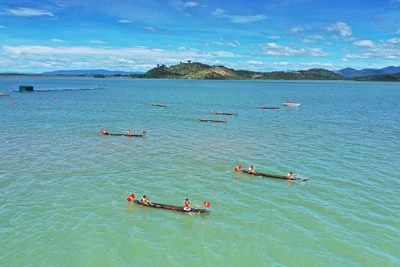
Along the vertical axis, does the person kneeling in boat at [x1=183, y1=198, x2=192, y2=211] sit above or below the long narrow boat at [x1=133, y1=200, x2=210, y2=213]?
above

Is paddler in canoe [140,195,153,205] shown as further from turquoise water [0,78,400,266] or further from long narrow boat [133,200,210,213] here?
turquoise water [0,78,400,266]

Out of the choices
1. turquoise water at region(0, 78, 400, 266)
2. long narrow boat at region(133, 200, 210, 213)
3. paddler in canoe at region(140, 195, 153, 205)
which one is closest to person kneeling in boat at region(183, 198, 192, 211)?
long narrow boat at region(133, 200, 210, 213)

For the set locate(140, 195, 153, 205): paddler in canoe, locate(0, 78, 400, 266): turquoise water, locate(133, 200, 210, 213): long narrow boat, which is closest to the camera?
locate(0, 78, 400, 266): turquoise water

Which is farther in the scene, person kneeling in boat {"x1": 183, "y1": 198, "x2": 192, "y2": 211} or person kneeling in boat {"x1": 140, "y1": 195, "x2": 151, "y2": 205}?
person kneeling in boat {"x1": 140, "y1": 195, "x2": 151, "y2": 205}

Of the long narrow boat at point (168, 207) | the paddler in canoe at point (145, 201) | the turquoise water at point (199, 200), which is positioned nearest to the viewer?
the turquoise water at point (199, 200)

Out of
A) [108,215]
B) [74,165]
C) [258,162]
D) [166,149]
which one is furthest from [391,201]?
[74,165]

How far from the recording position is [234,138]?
57.2 metres

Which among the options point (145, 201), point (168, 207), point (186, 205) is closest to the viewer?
point (186, 205)

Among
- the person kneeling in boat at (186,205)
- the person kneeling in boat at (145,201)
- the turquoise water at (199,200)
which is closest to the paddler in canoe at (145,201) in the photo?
the person kneeling in boat at (145,201)

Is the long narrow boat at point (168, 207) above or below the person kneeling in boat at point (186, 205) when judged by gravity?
below

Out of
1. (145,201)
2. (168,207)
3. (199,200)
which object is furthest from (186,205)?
(145,201)

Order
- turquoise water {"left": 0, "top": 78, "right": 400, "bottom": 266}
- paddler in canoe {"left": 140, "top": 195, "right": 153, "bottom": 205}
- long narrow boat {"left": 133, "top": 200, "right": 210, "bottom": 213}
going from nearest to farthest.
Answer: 1. turquoise water {"left": 0, "top": 78, "right": 400, "bottom": 266}
2. long narrow boat {"left": 133, "top": 200, "right": 210, "bottom": 213}
3. paddler in canoe {"left": 140, "top": 195, "right": 153, "bottom": 205}

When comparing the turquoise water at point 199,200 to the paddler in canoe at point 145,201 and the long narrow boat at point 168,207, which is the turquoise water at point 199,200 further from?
the paddler in canoe at point 145,201

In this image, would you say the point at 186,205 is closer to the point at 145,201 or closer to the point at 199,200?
the point at 199,200
